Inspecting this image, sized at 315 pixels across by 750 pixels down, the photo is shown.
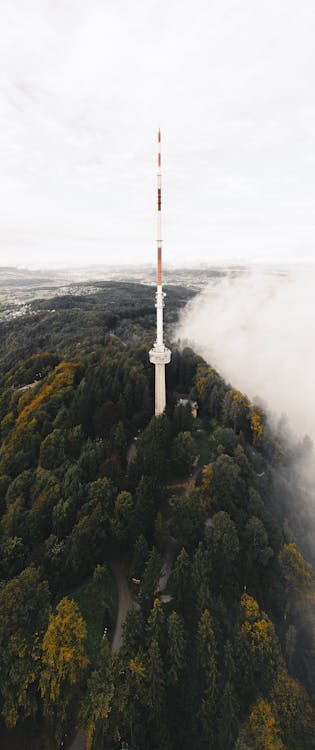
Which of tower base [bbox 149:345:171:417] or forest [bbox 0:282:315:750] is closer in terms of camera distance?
forest [bbox 0:282:315:750]

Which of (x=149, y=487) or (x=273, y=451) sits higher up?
(x=149, y=487)

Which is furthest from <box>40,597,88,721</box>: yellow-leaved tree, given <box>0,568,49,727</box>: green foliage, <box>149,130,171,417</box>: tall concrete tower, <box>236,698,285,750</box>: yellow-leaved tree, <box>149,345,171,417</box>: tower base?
<box>149,345,171,417</box>: tower base

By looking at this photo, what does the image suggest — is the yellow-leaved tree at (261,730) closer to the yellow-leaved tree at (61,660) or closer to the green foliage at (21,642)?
the yellow-leaved tree at (61,660)

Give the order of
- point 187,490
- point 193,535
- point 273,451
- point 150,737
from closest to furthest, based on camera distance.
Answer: point 150,737, point 193,535, point 187,490, point 273,451

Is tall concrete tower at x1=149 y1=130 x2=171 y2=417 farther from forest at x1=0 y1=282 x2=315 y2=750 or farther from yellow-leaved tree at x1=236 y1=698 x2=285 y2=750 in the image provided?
yellow-leaved tree at x1=236 y1=698 x2=285 y2=750

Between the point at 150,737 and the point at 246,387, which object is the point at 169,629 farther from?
the point at 246,387

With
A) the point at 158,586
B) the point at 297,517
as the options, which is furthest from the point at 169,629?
the point at 297,517

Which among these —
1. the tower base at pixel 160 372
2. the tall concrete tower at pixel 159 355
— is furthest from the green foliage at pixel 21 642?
the tower base at pixel 160 372
